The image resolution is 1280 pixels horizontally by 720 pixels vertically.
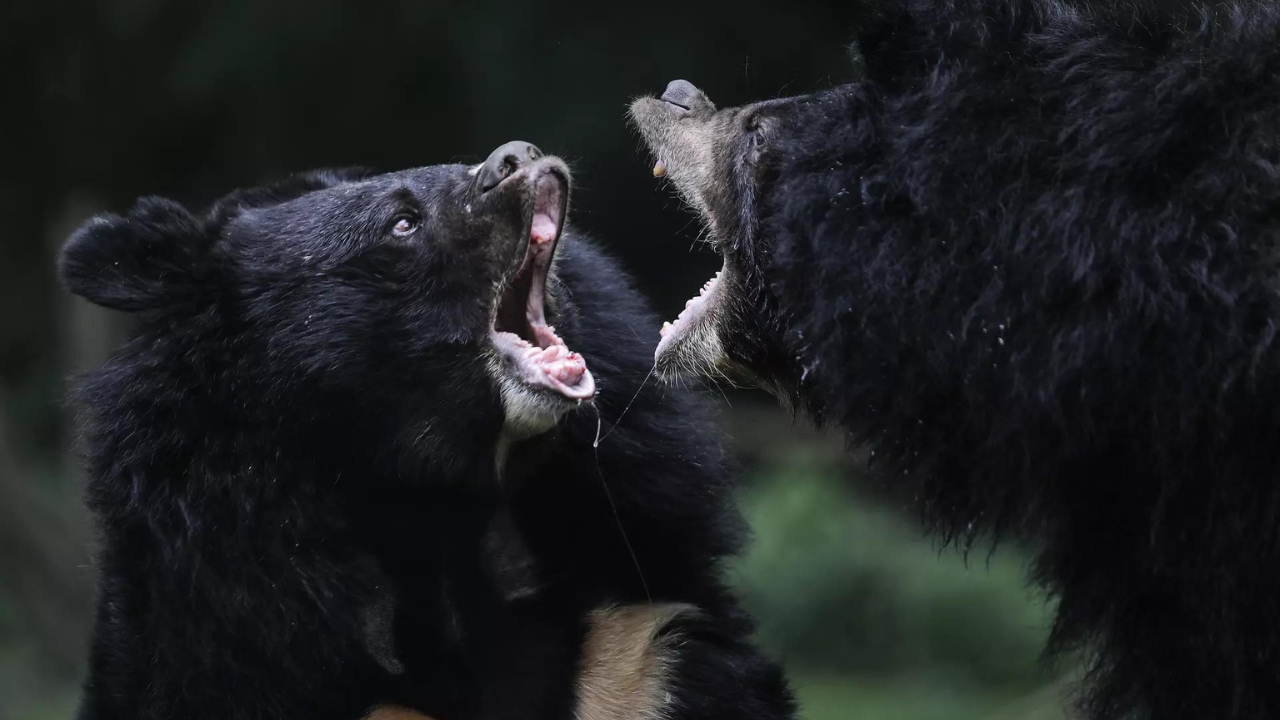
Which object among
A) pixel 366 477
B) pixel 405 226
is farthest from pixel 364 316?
pixel 366 477

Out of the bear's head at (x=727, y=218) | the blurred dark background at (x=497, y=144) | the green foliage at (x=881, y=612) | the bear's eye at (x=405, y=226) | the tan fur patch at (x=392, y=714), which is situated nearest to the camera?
the bear's head at (x=727, y=218)

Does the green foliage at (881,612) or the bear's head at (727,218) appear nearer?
the bear's head at (727,218)

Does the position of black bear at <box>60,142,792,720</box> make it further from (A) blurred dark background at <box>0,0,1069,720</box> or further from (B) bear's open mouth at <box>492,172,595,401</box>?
(A) blurred dark background at <box>0,0,1069,720</box>

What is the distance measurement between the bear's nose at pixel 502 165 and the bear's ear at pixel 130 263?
718 mm

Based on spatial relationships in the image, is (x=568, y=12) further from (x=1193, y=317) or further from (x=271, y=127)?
(x=1193, y=317)

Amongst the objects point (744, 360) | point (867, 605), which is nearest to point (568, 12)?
point (867, 605)

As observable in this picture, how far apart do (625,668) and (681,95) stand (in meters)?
1.43

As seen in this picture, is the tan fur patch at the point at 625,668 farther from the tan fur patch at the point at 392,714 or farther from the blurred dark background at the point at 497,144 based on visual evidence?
the blurred dark background at the point at 497,144

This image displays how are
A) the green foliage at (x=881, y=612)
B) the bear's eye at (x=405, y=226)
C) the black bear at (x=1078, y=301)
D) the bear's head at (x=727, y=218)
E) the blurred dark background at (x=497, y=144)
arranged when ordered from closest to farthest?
the black bear at (x=1078, y=301) → the bear's head at (x=727, y=218) → the bear's eye at (x=405, y=226) → the blurred dark background at (x=497, y=144) → the green foliage at (x=881, y=612)

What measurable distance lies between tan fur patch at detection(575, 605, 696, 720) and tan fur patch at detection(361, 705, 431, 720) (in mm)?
431

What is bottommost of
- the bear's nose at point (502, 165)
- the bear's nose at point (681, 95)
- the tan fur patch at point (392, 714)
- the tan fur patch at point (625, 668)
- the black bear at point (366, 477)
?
the tan fur patch at point (625, 668)

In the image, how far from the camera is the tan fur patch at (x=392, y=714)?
340 cm

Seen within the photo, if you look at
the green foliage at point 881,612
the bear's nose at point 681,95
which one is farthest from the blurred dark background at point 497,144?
the bear's nose at point 681,95

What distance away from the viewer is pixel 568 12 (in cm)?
705
